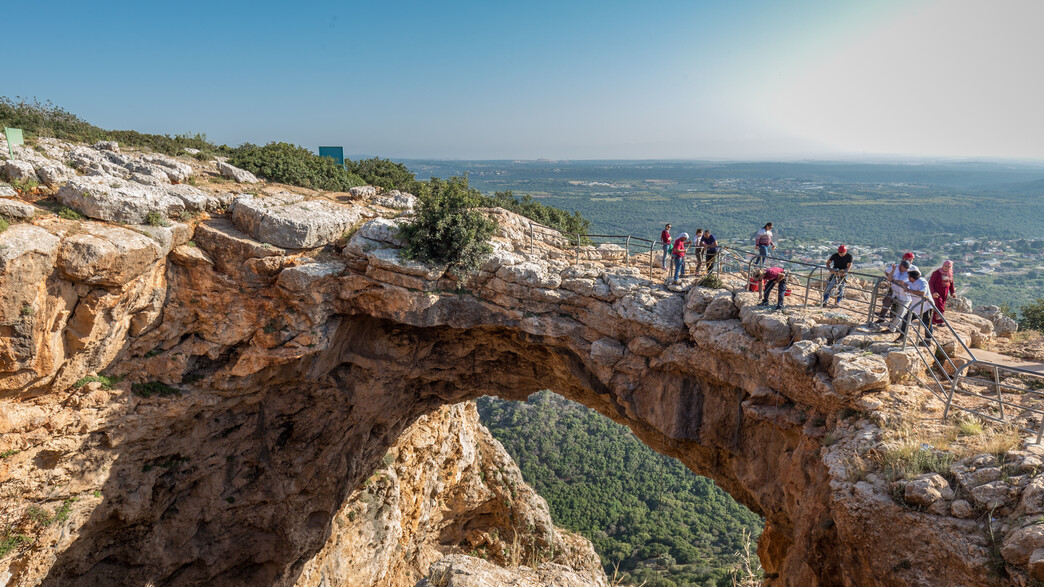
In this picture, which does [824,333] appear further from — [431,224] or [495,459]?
[495,459]

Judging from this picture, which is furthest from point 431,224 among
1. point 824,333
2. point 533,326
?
point 824,333

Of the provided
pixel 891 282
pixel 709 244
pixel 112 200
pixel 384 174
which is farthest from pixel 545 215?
pixel 112 200

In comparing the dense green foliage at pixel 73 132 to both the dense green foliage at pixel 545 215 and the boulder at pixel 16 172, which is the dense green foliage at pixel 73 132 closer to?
the boulder at pixel 16 172

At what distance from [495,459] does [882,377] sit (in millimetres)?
21955

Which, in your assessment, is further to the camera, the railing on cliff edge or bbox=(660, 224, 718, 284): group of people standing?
bbox=(660, 224, 718, 284): group of people standing

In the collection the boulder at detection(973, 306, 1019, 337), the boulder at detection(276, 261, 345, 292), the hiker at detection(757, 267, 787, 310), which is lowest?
the boulder at detection(973, 306, 1019, 337)

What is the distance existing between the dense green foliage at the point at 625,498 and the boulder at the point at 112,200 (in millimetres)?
31942

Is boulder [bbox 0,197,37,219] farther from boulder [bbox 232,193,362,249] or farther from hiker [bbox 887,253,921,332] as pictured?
hiker [bbox 887,253,921,332]

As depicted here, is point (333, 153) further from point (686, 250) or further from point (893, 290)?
point (893, 290)

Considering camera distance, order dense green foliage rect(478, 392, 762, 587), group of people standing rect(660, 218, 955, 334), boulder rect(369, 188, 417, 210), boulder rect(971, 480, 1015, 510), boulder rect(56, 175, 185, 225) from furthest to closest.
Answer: dense green foliage rect(478, 392, 762, 587) → boulder rect(369, 188, 417, 210) → boulder rect(56, 175, 185, 225) → group of people standing rect(660, 218, 955, 334) → boulder rect(971, 480, 1015, 510)

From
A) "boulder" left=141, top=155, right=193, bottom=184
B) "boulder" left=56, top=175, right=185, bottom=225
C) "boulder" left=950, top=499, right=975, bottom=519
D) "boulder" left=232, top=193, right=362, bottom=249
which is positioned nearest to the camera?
"boulder" left=950, top=499, right=975, bottom=519

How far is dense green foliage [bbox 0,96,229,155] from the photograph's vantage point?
64.6ft

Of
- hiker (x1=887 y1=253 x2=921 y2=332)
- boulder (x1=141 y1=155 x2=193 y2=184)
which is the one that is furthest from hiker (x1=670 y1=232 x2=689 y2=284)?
boulder (x1=141 y1=155 x2=193 y2=184)

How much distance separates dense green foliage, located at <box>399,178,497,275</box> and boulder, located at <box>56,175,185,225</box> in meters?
6.85
